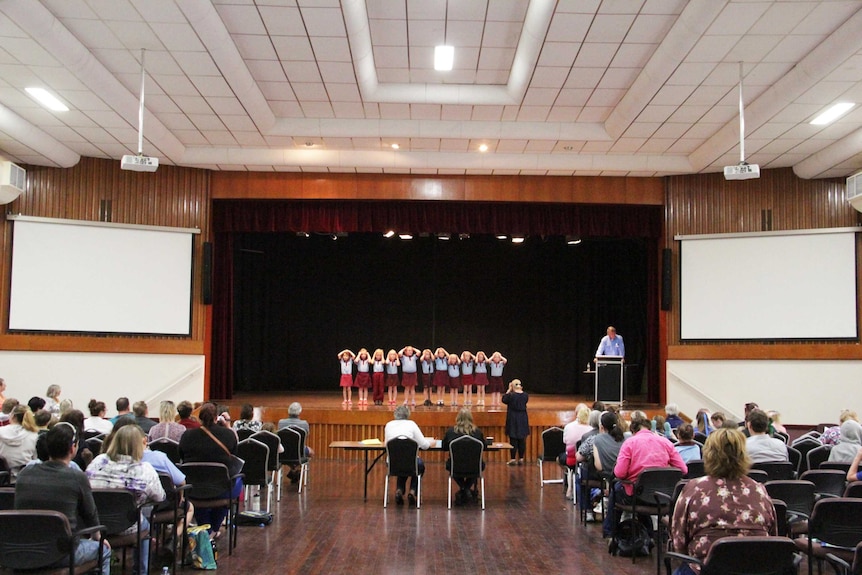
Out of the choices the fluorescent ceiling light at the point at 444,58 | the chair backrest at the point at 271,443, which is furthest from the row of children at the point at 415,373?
the fluorescent ceiling light at the point at 444,58

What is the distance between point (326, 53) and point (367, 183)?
15.6ft

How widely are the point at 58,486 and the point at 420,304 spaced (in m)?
14.1

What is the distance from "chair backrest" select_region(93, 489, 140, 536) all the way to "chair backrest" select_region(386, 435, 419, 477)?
389 cm

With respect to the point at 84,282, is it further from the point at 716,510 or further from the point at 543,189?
the point at 716,510

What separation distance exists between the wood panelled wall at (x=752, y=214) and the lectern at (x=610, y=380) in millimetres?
1153

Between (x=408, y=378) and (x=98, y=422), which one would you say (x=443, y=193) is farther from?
(x=98, y=422)

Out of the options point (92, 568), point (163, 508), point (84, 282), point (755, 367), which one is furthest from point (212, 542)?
point (755, 367)

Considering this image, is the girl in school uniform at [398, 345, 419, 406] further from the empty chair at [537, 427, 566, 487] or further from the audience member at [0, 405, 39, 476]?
the audience member at [0, 405, 39, 476]

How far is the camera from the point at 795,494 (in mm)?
5633

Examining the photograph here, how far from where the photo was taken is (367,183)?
45.1 feet

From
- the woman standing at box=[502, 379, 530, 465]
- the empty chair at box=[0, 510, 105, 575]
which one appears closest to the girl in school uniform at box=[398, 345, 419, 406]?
the woman standing at box=[502, 379, 530, 465]

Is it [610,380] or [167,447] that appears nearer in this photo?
[167,447]

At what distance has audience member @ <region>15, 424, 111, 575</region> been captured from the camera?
4.38 metres

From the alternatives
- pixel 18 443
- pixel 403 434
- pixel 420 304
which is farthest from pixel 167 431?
pixel 420 304
